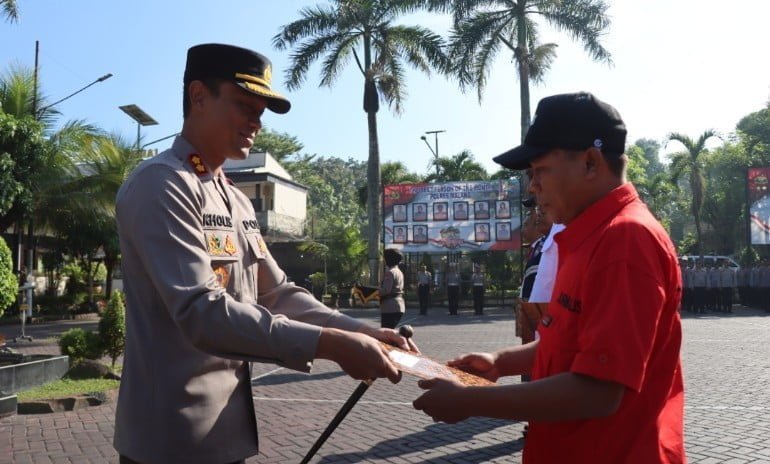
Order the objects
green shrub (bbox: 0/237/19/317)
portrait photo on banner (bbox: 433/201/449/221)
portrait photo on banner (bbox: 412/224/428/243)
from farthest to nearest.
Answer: portrait photo on banner (bbox: 412/224/428/243) < portrait photo on banner (bbox: 433/201/449/221) < green shrub (bbox: 0/237/19/317)

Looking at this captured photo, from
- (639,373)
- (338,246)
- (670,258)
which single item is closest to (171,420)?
(639,373)

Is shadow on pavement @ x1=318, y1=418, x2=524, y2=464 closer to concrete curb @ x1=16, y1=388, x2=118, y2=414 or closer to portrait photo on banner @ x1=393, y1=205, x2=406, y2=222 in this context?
concrete curb @ x1=16, y1=388, x2=118, y2=414

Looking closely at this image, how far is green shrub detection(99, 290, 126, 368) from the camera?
9.12 m

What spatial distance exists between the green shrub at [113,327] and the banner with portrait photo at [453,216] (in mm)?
15249

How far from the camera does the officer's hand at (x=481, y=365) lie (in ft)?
Result: 7.34

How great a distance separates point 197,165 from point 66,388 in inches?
268

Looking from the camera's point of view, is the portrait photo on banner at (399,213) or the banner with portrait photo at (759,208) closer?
the banner with portrait photo at (759,208)

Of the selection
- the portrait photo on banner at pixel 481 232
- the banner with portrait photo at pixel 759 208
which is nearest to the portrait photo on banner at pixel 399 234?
the portrait photo on banner at pixel 481 232

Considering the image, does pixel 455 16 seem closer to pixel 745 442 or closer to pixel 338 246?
pixel 338 246

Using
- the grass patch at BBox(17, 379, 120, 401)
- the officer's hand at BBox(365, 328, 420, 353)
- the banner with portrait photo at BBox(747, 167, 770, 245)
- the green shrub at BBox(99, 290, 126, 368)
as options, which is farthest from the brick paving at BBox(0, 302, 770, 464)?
the banner with portrait photo at BBox(747, 167, 770, 245)

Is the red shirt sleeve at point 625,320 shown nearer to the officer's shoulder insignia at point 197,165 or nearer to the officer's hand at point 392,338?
the officer's hand at point 392,338

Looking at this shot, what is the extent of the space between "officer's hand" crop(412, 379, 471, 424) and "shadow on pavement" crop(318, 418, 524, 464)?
357 centimetres

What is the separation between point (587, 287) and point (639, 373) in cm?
22

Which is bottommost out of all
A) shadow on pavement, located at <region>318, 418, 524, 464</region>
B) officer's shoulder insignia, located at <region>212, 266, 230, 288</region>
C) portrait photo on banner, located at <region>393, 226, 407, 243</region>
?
shadow on pavement, located at <region>318, 418, 524, 464</region>
